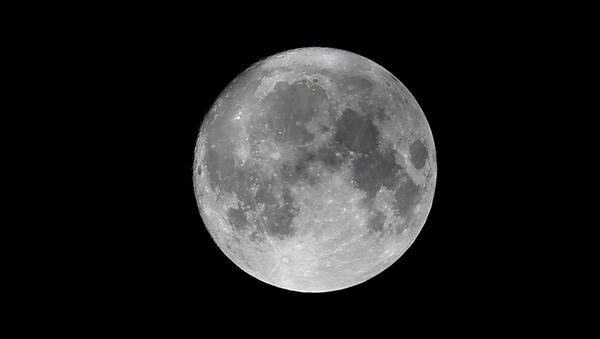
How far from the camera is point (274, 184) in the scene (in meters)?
3.91

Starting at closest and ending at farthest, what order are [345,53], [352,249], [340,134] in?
[340,134]
[352,249]
[345,53]

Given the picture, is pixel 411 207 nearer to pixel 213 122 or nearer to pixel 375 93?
pixel 375 93

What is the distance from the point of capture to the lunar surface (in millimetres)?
3885

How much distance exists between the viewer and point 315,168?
386cm

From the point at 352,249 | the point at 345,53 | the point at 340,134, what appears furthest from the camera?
the point at 345,53

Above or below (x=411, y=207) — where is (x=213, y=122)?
above

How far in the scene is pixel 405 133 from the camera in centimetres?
415

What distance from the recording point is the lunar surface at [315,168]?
3.88 metres

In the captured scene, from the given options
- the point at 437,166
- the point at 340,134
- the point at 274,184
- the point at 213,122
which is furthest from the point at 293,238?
the point at 437,166

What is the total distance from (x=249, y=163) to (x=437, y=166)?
167cm

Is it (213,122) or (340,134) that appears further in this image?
(213,122)

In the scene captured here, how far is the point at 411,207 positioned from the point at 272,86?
138 centimetres

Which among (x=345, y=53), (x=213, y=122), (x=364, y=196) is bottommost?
(x=364, y=196)

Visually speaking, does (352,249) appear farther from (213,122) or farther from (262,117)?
(213,122)
